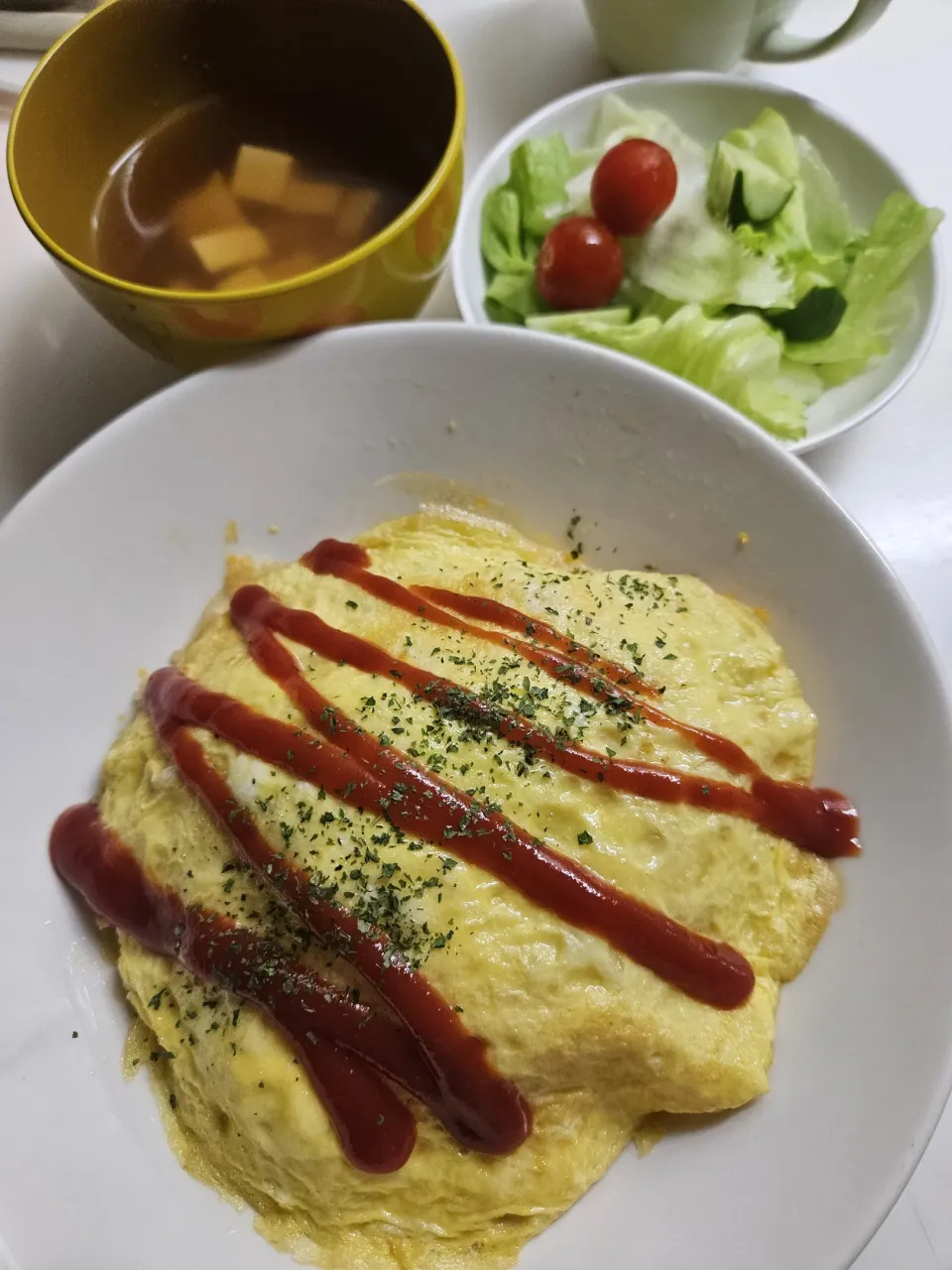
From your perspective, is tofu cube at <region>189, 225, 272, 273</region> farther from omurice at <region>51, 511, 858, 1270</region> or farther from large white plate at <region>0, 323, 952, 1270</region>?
omurice at <region>51, 511, 858, 1270</region>

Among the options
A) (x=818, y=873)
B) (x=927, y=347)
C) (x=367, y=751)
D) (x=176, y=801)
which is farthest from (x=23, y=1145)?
(x=927, y=347)

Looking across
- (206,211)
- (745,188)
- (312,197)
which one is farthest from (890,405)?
(206,211)

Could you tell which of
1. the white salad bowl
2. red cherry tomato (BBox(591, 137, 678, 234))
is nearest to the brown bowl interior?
the white salad bowl

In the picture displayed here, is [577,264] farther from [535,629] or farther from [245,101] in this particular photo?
[535,629]

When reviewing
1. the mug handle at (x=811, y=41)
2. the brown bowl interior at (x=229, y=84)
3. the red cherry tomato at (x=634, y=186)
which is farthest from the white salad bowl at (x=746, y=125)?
the brown bowl interior at (x=229, y=84)

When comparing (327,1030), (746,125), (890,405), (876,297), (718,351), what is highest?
(746,125)

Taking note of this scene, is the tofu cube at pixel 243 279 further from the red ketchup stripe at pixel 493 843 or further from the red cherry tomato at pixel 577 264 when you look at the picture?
the red ketchup stripe at pixel 493 843
